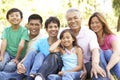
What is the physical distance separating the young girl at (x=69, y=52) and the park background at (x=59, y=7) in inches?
337

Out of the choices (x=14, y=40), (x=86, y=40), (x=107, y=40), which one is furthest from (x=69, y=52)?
(x=14, y=40)

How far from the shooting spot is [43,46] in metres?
4.12

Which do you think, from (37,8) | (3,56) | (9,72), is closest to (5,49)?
(3,56)

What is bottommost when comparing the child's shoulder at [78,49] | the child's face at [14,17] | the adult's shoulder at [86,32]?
the child's shoulder at [78,49]

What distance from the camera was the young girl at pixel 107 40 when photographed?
388 centimetres

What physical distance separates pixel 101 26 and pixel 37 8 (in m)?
10.7

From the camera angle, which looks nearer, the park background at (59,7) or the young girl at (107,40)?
the young girl at (107,40)

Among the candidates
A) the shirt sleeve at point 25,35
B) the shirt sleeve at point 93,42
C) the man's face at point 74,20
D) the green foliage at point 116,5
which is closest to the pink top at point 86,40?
the shirt sleeve at point 93,42

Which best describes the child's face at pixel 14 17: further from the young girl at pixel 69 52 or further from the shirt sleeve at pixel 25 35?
the young girl at pixel 69 52

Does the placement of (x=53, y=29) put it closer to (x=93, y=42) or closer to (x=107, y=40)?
(x=93, y=42)

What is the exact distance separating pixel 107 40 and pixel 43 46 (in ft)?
2.79

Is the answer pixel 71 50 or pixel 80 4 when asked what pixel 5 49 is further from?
pixel 80 4

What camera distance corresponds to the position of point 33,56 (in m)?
3.98

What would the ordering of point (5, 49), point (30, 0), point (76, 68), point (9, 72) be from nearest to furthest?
point (76, 68)
point (9, 72)
point (5, 49)
point (30, 0)
